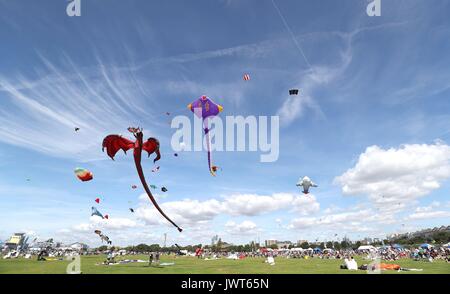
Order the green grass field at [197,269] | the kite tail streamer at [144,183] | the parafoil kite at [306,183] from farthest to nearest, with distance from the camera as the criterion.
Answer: the parafoil kite at [306,183] < the green grass field at [197,269] < the kite tail streamer at [144,183]

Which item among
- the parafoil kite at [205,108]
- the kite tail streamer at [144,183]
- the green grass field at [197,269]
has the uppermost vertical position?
the parafoil kite at [205,108]

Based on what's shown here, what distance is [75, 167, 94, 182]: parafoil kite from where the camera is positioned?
2568 centimetres

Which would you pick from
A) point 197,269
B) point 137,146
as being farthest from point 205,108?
point 197,269

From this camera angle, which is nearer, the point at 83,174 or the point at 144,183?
the point at 144,183

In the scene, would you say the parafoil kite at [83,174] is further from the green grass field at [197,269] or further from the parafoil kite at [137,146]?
the green grass field at [197,269]

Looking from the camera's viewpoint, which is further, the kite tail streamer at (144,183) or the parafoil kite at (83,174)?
the parafoil kite at (83,174)

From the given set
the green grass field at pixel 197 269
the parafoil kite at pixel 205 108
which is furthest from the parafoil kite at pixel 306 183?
the parafoil kite at pixel 205 108

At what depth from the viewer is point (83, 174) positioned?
25891mm

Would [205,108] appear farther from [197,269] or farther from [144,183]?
[197,269]

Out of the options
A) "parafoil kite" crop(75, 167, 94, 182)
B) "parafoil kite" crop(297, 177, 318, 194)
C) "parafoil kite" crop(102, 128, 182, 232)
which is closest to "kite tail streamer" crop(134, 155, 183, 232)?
"parafoil kite" crop(102, 128, 182, 232)

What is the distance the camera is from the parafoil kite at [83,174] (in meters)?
25.7

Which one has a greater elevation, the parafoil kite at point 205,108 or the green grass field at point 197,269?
the parafoil kite at point 205,108

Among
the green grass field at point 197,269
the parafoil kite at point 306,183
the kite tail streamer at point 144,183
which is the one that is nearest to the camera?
the kite tail streamer at point 144,183
